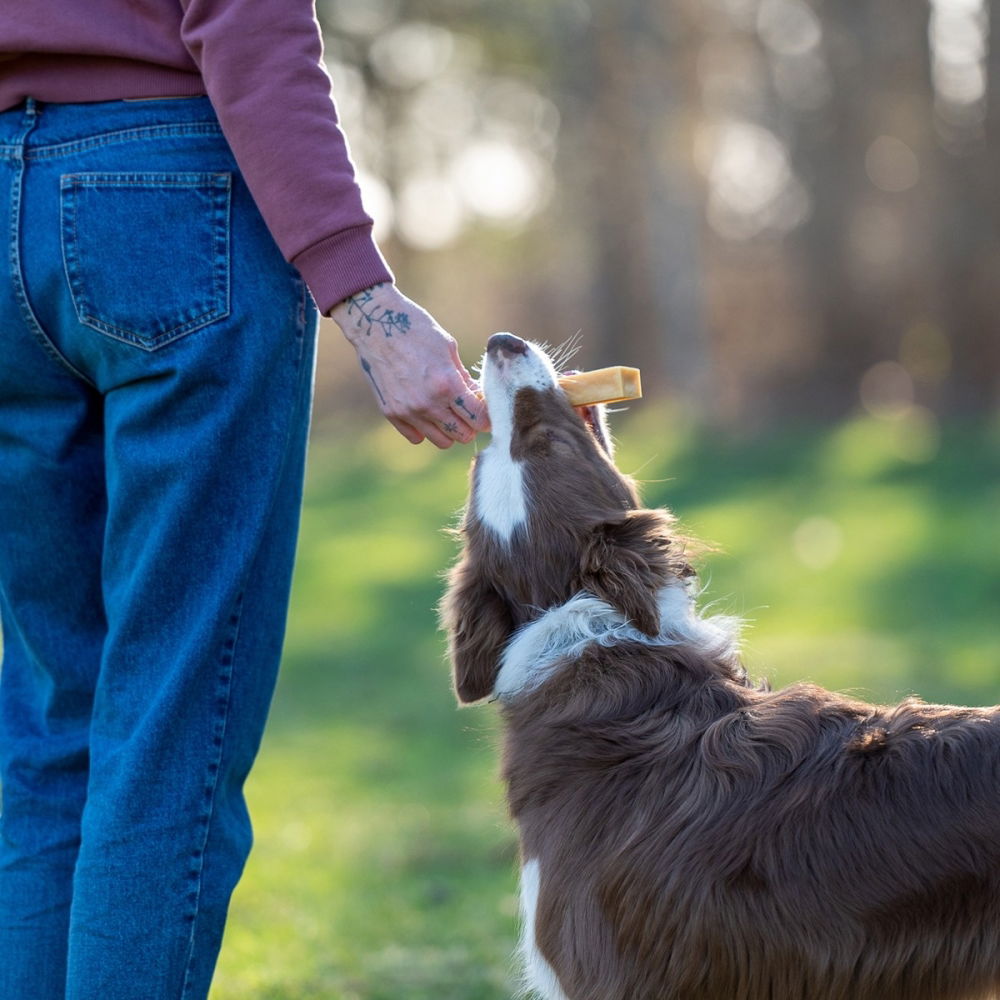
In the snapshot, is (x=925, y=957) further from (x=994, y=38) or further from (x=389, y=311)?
(x=994, y=38)

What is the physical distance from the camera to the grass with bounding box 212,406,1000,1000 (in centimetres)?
478

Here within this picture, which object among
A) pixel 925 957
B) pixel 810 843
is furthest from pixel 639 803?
pixel 925 957

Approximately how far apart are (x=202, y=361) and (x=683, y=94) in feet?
62.1

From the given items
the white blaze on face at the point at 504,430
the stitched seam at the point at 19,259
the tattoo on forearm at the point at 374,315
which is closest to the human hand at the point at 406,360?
the tattoo on forearm at the point at 374,315

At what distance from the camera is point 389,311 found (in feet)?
8.22

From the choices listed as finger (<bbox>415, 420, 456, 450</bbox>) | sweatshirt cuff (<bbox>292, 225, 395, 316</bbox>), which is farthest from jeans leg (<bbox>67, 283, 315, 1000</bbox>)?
finger (<bbox>415, 420, 456, 450</bbox>)

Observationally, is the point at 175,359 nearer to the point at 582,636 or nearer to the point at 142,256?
the point at 142,256

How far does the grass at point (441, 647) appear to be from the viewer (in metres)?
4.78

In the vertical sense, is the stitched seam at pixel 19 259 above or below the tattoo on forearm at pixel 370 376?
above

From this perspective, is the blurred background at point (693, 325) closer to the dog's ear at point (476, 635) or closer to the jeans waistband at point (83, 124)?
the dog's ear at point (476, 635)

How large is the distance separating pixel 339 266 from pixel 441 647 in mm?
9072

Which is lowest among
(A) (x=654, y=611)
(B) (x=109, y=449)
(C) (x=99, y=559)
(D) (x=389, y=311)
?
(A) (x=654, y=611)

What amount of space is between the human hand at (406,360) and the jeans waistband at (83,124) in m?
0.43

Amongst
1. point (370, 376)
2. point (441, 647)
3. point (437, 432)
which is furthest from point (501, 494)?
point (441, 647)
